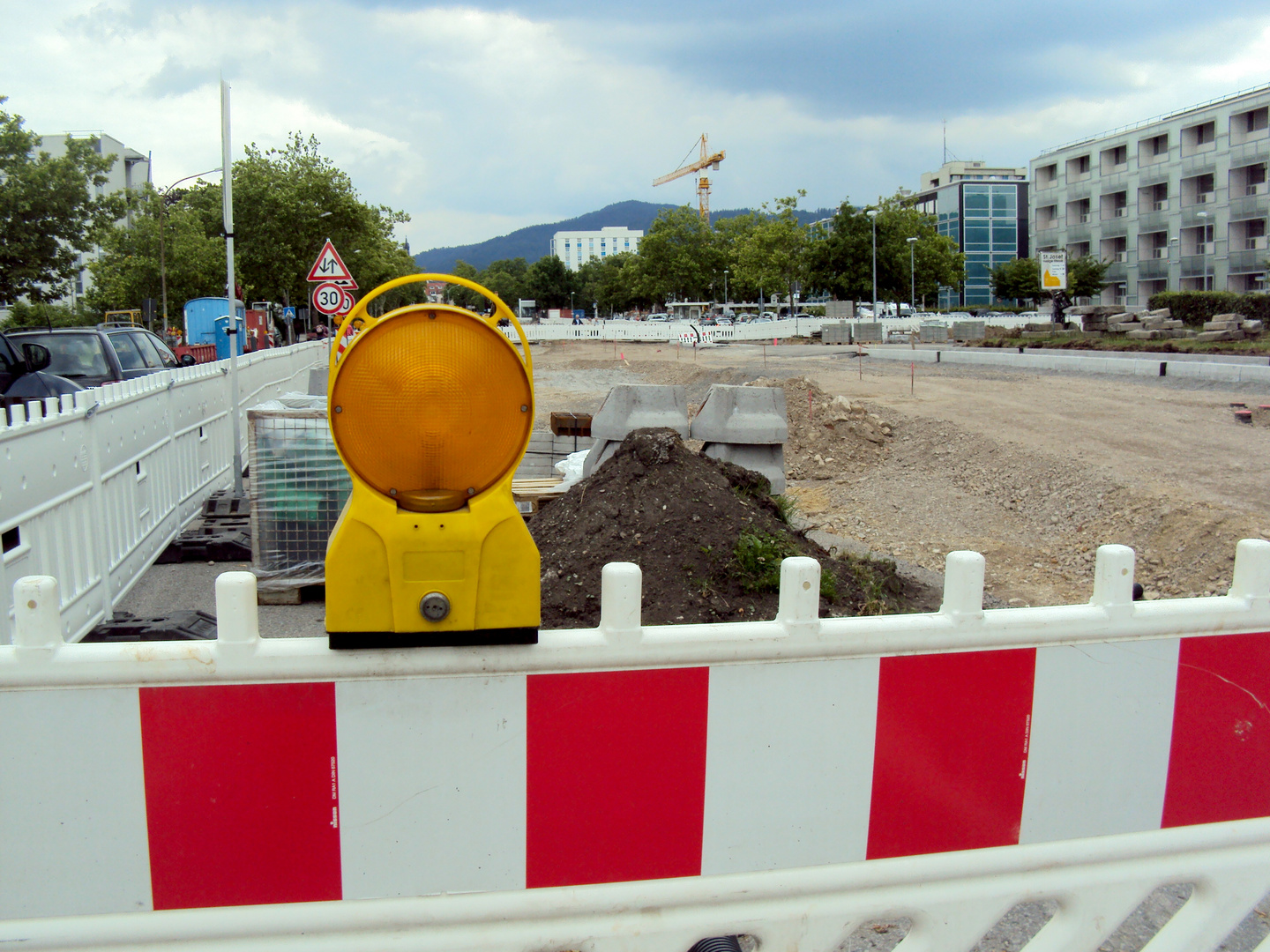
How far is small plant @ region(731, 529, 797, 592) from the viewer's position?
17.5 ft

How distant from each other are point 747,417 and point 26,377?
8.13m

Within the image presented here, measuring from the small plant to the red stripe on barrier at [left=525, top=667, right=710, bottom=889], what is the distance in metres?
3.30

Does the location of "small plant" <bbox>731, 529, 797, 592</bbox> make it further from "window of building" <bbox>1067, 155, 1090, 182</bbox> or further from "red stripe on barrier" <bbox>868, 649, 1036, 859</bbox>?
"window of building" <bbox>1067, 155, 1090, 182</bbox>

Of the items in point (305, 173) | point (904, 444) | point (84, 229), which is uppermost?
point (305, 173)

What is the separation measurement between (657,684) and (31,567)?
444 centimetres

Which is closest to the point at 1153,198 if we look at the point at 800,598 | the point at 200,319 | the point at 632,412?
the point at 200,319

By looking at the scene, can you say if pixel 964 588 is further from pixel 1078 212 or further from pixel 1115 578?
pixel 1078 212

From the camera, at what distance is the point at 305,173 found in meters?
49.9

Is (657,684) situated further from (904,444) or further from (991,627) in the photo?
(904,444)

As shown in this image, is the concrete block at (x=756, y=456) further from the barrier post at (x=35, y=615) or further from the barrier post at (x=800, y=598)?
the barrier post at (x=35, y=615)

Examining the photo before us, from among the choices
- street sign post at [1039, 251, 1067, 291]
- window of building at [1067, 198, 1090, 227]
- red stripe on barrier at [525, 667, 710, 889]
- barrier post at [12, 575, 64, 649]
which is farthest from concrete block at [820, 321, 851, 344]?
barrier post at [12, 575, 64, 649]

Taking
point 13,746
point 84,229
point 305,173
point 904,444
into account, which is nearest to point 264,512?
point 13,746

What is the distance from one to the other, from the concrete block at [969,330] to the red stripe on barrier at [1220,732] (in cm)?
4943

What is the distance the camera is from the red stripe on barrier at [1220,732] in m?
2.33
